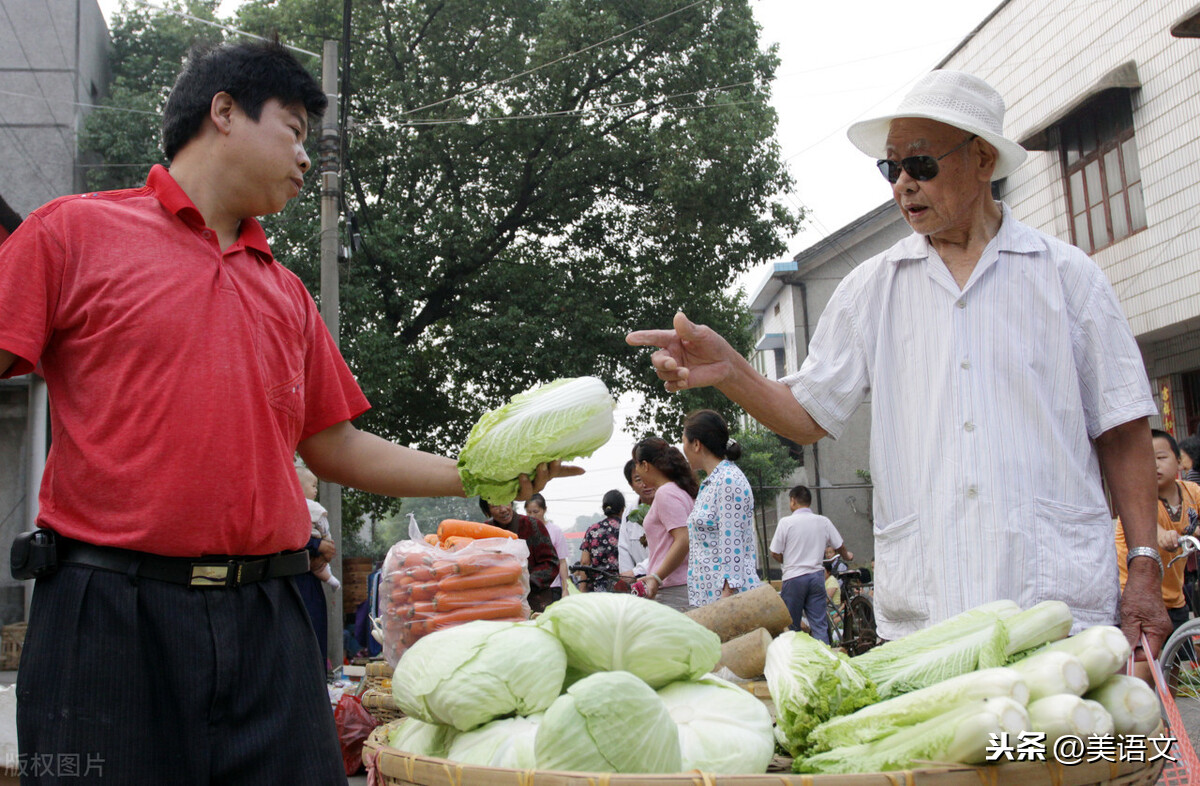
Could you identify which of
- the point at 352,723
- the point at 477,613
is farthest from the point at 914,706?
the point at 352,723

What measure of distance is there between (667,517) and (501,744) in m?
4.63

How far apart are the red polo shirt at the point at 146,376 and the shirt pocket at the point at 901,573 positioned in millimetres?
1555

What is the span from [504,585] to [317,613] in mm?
4772

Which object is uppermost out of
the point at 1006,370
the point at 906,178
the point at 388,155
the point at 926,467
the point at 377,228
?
the point at 388,155

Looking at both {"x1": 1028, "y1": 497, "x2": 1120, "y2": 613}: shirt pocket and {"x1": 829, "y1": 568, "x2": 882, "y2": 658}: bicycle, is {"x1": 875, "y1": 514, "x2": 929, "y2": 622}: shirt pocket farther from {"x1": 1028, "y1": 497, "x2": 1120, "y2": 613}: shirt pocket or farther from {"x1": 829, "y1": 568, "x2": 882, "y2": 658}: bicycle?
{"x1": 829, "y1": 568, "x2": 882, "y2": 658}: bicycle

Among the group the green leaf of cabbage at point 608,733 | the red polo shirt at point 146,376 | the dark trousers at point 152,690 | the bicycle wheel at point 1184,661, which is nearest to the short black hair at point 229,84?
the red polo shirt at point 146,376

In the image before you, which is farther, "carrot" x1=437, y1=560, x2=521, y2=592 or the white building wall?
the white building wall

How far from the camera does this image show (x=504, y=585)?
3.24m

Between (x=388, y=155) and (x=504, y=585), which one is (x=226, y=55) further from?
(x=388, y=155)

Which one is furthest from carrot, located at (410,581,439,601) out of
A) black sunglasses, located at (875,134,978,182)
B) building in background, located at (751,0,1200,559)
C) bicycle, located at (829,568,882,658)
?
building in background, located at (751,0,1200,559)

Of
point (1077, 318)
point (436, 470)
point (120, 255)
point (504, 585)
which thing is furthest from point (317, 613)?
point (1077, 318)

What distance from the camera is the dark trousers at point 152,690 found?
1.74 metres

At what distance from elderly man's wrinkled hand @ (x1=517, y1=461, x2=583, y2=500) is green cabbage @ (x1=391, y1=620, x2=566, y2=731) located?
0.63 m

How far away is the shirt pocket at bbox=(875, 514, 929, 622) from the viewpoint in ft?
7.72
